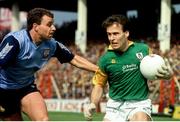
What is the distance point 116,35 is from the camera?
8.12 metres

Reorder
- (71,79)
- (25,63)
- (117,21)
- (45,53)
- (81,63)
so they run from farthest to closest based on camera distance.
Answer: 1. (71,79)
2. (81,63)
3. (45,53)
4. (25,63)
5. (117,21)

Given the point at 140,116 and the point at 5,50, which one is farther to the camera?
the point at 5,50

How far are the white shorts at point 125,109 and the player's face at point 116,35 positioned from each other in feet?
2.45

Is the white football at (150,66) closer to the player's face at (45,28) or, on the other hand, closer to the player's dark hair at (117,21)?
the player's dark hair at (117,21)

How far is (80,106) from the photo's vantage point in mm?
25656

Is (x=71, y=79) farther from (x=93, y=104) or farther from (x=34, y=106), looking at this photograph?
(x=93, y=104)

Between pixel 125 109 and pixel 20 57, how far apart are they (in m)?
1.53

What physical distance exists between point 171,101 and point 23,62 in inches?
555

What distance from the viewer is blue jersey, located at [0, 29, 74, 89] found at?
325 inches

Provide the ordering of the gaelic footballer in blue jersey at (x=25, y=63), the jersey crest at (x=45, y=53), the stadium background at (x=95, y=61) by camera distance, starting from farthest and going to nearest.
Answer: the stadium background at (x=95, y=61), the jersey crest at (x=45, y=53), the gaelic footballer in blue jersey at (x=25, y=63)

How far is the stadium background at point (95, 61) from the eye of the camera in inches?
873

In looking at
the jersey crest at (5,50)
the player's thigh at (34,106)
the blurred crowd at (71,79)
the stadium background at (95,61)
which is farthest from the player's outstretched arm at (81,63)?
the blurred crowd at (71,79)

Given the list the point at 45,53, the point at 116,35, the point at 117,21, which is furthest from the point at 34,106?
the point at 117,21

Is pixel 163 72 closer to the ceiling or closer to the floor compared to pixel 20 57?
closer to the floor
